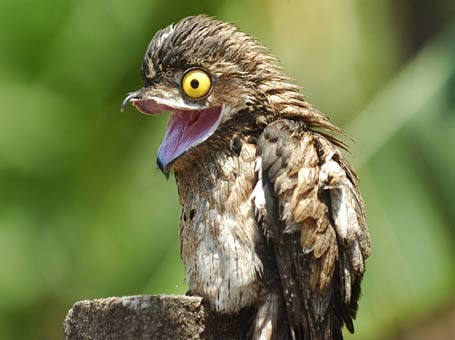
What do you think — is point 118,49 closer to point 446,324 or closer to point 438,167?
point 438,167

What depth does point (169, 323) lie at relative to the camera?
3602 mm

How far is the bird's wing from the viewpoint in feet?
12.8

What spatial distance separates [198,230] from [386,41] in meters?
4.66

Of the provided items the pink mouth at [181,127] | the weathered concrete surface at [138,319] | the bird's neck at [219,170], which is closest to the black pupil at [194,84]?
the pink mouth at [181,127]

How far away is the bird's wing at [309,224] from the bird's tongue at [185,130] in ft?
0.85

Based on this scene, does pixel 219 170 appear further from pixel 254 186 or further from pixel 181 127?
pixel 181 127

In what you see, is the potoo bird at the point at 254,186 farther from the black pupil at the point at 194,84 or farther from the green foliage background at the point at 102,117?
the green foliage background at the point at 102,117

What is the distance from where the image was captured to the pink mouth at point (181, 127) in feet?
13.6

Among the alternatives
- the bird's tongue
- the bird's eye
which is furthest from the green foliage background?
the bird's eye

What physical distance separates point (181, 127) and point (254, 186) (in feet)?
1.47

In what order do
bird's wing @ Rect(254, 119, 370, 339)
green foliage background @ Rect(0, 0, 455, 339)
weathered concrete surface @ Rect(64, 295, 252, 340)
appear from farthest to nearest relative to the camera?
green foliage background @ Rect(0, 0, 455, 339) < bird's wing @ Rect(254, 119, 370, 339) < weathered concrete surface @ Rect(64, 295, 252, 340)

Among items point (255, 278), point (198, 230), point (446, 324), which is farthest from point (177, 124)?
point (446, 324)

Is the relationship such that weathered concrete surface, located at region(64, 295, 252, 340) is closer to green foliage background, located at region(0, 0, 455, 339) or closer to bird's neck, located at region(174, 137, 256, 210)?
bird's neck, located at region(174, 137, 256, 210)

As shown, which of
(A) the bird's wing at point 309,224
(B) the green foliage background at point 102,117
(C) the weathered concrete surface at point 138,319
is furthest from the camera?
(B) the green foliage background at point 102,117
